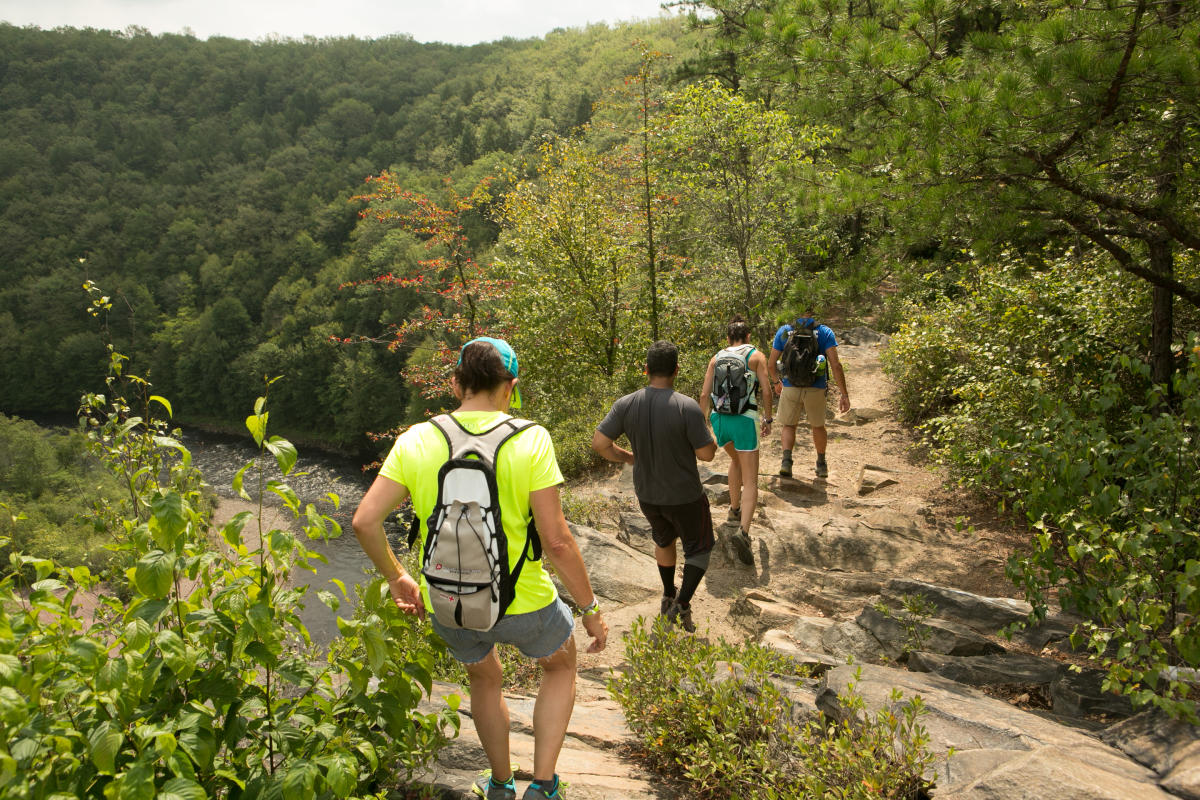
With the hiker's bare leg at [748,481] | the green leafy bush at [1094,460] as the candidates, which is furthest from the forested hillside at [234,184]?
the green leafy bush at [1094,460]

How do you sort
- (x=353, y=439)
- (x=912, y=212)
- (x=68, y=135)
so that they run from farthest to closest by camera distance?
1. (x=68, y=135)
2. (x=353, y=439)
3. (x=912, y=212)

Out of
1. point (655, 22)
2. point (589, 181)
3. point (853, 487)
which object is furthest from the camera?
point (655, 22)

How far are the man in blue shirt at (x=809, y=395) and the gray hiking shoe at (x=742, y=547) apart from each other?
1640 millimetres

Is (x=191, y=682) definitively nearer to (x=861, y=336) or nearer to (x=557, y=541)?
(x=557, y=541)

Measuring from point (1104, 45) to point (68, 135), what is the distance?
87890mm

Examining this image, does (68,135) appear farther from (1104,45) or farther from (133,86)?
(1104,45)

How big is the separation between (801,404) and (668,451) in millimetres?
3112

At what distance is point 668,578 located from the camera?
160 inches

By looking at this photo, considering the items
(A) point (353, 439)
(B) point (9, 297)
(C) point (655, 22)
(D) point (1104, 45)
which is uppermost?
(C) point (655, 22)

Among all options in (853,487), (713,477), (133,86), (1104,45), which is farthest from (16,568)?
(133,86)

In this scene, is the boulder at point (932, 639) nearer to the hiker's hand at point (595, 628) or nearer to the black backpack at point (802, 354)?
the hiker's hand at point (595, 628)

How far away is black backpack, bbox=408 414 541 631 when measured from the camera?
1.94m

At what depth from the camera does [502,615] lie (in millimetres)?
2033

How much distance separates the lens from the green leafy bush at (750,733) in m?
2.06
